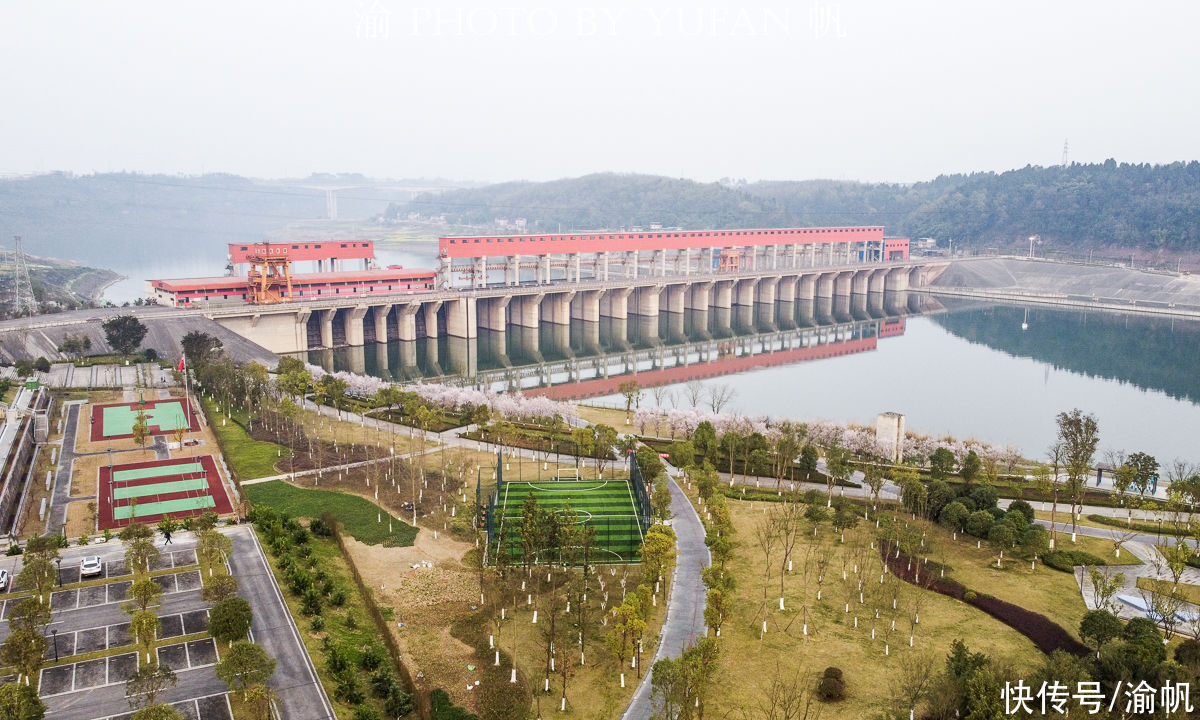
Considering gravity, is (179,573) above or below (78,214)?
below

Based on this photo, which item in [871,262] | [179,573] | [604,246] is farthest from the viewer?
[871,262]

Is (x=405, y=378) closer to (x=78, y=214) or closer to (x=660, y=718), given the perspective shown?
(x=660, y=718)

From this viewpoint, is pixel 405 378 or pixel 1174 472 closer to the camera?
pixel 1174 472

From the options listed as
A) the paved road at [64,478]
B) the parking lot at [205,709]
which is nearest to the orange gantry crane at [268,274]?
the paved road at [64,478]

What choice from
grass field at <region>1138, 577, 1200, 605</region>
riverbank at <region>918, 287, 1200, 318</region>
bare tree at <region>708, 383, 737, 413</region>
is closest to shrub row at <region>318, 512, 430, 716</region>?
grass field at <region>1138, 577, 1200, 605</region>

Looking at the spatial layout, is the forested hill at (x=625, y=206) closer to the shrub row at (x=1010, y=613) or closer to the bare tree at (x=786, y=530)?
the bare tree at (x=786, y=530)

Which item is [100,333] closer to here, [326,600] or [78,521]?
[78,521]

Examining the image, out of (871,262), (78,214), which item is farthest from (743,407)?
(78,214)
